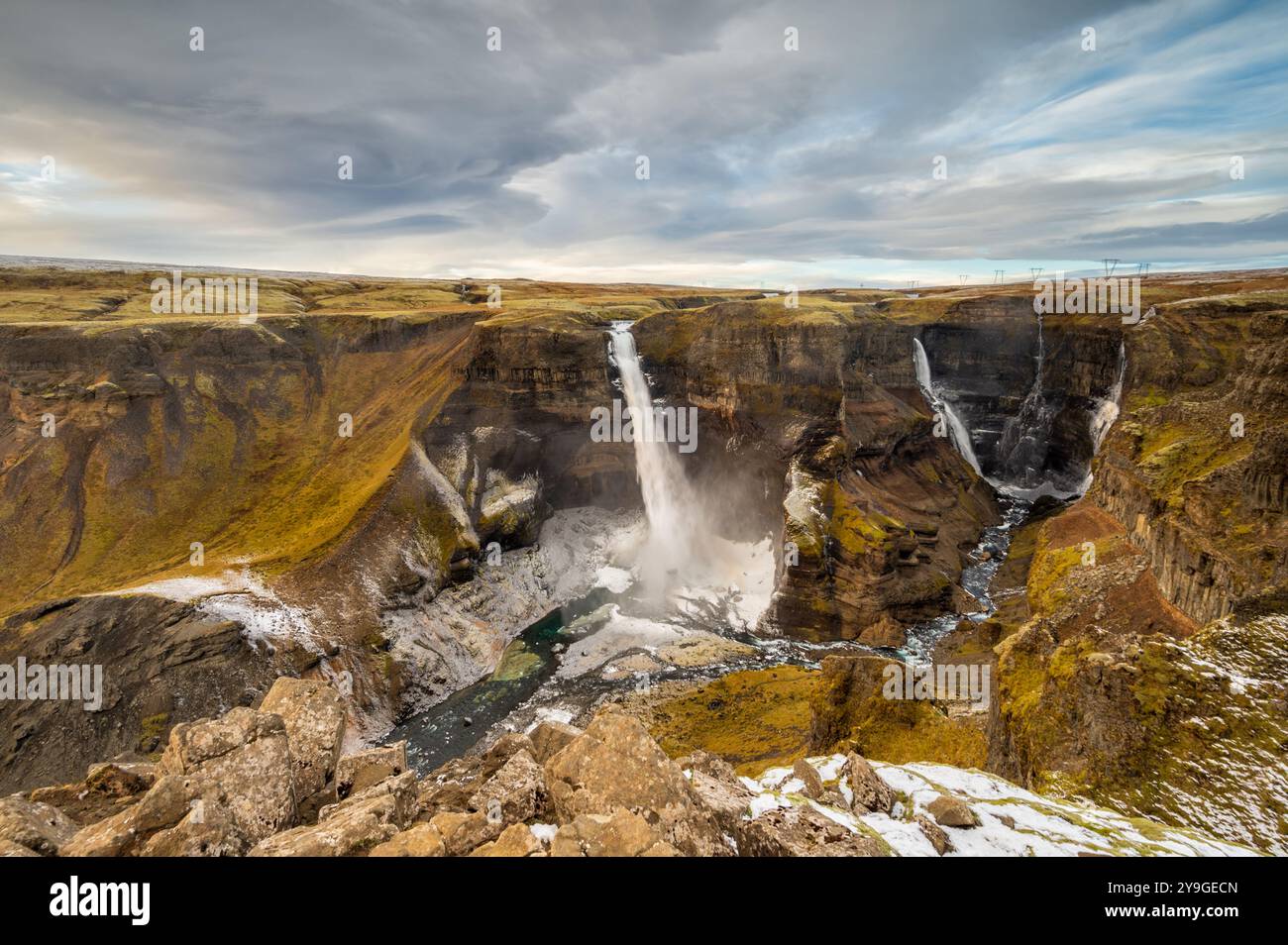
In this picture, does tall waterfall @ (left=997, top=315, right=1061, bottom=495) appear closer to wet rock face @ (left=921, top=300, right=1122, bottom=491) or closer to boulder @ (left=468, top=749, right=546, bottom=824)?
wet rock face @ (left=921, top=300, right=1122, bottom=491)

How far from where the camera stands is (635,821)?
6.96 metres

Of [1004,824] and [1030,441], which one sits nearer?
[1004,824]

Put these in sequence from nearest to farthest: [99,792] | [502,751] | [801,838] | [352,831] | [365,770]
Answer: [352,831] < [801,838] < [99,792] < [365,770] < [502,751]

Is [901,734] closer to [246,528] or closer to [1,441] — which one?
[246,528]

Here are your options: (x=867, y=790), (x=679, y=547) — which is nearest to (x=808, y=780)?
(x=867, y=790)

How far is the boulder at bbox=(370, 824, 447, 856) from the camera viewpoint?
6.79 m

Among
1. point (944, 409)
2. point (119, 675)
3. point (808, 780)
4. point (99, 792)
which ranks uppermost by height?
point (944, 409)

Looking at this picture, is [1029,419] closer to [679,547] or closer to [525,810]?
[679,547]

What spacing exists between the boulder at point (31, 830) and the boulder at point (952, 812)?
12.9 meters

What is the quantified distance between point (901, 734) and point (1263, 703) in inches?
363

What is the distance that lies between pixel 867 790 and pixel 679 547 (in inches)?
1719

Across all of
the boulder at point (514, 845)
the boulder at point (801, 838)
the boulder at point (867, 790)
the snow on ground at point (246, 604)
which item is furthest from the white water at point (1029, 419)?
the boulder at point (514, 845)

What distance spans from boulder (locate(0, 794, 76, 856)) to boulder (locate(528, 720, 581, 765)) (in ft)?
22.7

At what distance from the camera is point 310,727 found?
1044 centimetres
